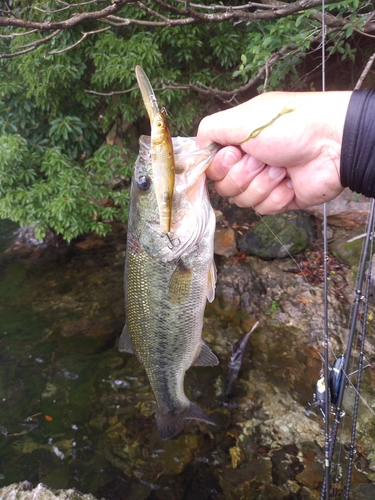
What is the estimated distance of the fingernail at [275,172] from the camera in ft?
6.19

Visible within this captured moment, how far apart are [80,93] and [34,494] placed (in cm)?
599

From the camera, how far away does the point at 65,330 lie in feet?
19.5

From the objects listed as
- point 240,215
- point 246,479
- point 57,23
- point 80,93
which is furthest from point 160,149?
point 240,215

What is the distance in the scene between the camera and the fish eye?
1885 millimetres

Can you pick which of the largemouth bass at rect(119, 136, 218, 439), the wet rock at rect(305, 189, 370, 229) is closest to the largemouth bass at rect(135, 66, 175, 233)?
the largemouth bass at rect(119, 136, 218, 439)

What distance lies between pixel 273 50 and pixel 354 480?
4.67 meters

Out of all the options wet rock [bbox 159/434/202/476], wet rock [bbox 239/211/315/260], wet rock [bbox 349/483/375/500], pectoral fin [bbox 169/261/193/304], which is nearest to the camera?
pectoral fin [bbox 169/261/193/304]

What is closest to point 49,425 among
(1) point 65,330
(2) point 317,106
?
(1) point 65,330

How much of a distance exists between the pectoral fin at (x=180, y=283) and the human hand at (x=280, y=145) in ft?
1.64

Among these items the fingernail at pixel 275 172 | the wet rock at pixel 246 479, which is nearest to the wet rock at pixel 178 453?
the wet rock at pixel 246 479

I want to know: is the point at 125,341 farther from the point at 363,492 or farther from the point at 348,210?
the point at 348,210

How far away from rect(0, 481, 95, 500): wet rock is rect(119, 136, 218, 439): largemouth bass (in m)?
1.09

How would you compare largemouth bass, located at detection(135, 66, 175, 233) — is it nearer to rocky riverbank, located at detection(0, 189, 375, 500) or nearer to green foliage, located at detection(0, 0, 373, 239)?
rocky riverbank, located at detection(0, 189, 375, 500)

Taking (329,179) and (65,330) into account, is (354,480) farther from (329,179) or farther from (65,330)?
(65,330)
